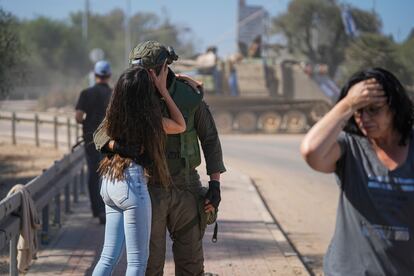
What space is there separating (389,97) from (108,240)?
1889 mm

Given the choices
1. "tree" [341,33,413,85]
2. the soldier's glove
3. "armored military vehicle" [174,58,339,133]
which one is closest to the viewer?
the soldier's glove

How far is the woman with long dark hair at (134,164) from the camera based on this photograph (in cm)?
407

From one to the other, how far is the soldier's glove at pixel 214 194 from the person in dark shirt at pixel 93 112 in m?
4.01

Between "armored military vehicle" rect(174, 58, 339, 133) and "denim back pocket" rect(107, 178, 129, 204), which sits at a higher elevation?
"denim back pocket" rect(107, 178, 129, 204)

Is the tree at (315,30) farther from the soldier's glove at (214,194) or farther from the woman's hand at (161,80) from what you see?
the woman's hand at (161,80)

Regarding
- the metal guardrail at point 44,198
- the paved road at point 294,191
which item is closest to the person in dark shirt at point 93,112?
the metal guardrail at point 44,198

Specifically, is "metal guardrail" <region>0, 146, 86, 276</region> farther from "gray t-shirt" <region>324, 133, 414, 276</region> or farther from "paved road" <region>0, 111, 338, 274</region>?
"gray t-shirt" <region>324, 133, 414, 276</region>

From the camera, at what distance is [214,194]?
4.41 m

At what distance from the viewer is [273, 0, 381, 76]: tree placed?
4941 cm

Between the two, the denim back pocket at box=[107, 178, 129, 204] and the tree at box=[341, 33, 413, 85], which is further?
the tree at box=[341, 33, 413, 85]

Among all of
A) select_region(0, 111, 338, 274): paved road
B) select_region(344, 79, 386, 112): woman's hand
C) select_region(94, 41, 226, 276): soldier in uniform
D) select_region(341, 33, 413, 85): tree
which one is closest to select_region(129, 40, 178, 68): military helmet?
select_region(94, 41, 226, 276): soldier in uniform

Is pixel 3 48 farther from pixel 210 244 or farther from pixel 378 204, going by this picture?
pixel 378 204

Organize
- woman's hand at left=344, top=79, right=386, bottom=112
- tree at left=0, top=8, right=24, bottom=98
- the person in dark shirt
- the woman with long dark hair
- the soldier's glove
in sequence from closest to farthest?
woman's hand at left=344, top=79, right=386, bottom=112
the woman with long dark hair
the soldier's glove
the person in dark shirt
tree at left=0, top=8, right=24, bottom=98

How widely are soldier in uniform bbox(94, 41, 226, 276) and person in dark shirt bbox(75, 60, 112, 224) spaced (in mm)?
3964
